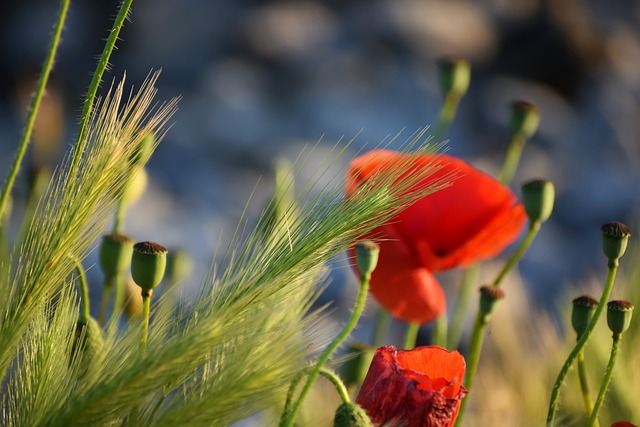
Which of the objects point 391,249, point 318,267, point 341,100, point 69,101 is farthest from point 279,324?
point 341,100

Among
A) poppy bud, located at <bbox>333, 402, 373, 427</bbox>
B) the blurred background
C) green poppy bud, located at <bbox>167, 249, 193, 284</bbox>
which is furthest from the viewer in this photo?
the blurred background

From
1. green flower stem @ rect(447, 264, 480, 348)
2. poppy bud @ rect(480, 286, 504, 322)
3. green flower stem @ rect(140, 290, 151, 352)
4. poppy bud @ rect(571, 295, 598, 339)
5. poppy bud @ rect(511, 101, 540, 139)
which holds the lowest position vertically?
green flower stem @ rect(447, 264, 480, 348)

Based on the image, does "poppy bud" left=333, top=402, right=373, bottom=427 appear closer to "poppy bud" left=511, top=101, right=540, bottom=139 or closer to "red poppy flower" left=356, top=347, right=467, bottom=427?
"red poppy flower" left=356, top=347, right=467, bottom=427

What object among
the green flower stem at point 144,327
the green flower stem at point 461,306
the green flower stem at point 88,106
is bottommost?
the green flower stem at point 461,306

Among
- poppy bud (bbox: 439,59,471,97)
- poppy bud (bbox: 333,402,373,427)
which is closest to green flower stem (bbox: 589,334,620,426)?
poppy bud (bbox: 333,402,373,427)

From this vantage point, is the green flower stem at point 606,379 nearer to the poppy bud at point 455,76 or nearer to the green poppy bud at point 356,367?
the green poppy bud at point 356,367

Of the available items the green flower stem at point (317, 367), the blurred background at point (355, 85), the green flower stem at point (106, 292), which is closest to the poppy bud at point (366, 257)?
the green flower stem at point (317, 367)

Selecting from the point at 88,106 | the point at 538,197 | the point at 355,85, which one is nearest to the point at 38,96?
the point at 88,106
